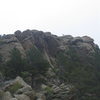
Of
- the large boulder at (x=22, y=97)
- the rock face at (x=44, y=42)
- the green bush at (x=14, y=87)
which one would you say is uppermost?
the rock face at (x=44, y=42)

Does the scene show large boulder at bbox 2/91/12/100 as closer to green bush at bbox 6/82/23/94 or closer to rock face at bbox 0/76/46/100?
rock face at bbox 0/76/46/100

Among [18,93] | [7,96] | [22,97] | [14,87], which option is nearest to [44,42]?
[14,87]

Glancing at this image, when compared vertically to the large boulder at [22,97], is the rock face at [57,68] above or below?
above

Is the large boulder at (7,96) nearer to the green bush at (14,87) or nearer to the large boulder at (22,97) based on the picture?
the large boulder at (22,97)

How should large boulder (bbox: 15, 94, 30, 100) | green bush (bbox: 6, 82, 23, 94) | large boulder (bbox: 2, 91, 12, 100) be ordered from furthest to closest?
green bush (bbox: 6, 82, 23, 94), large boulder (bbox: 2, 91, 12, 100), large boulder (bbox: 15, 94, 30, 100)

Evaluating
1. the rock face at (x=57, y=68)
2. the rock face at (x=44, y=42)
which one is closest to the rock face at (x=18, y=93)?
the rock face at (x=57, y=68)

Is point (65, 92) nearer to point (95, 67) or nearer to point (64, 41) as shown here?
point (95, 67)

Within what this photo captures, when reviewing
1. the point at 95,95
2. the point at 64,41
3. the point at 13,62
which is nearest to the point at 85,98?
the point at 95,95

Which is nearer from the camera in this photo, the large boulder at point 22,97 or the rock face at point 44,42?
the large boulder at point 22,97

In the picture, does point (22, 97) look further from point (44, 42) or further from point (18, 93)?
point (44, 42)

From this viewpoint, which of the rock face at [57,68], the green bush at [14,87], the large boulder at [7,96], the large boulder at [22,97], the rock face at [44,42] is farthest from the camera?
the rock face at [44,42]

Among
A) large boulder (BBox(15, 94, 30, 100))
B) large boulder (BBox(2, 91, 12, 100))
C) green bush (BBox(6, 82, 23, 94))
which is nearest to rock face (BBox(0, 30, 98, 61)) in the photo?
green bush (BBox(6, 82, 23, 94))

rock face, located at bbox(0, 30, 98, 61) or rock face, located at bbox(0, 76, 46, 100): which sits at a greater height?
rock face, located at bbox(0, 30, 98, 61)

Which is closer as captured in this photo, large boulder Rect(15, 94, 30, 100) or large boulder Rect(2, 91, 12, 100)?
large boulder Rect(15, 94, 30, 100)
